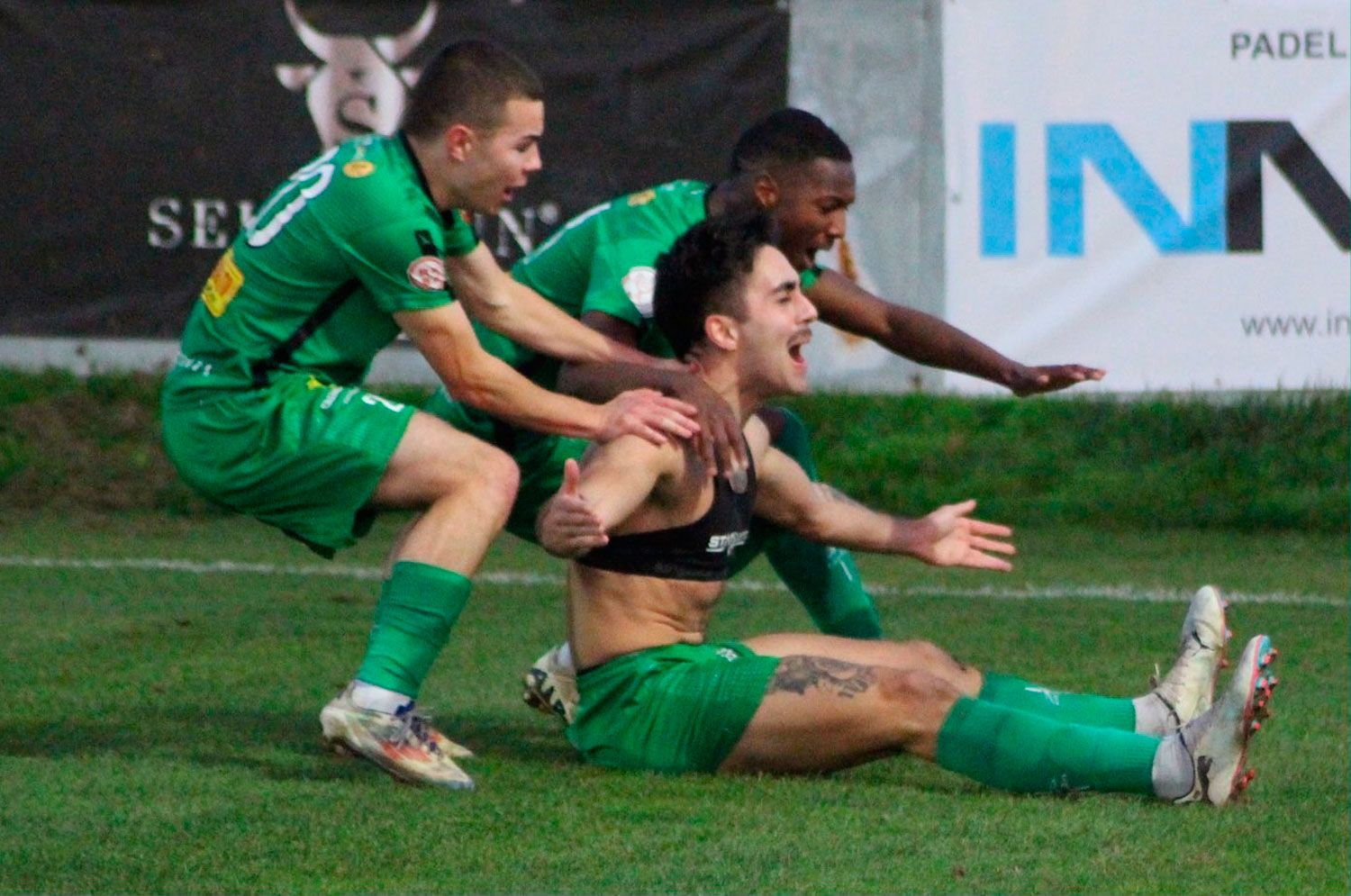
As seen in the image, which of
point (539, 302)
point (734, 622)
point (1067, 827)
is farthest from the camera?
point (734, 622)

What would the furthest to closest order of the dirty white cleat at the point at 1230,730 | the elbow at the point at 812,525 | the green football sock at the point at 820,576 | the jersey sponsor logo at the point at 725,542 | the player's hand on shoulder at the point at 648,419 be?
the green football sock at the point at 820,576 < the elbow at the point at 812,525 < the jersey sponsor logo at the point at 725,542 < the player's hand on shoulder at the point at 648,419 < the dirty white cleat at the point at 1230,730

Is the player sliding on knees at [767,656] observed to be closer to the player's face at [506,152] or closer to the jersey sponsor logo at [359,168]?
the player's face at [506,152]

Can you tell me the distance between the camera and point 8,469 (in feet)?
36.9

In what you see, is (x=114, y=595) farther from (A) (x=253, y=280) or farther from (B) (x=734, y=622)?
(A) (x=253, y=280)

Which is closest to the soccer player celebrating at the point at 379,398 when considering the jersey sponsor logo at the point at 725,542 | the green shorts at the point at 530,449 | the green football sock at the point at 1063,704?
the jersey sponsor logo at the point at 725,542

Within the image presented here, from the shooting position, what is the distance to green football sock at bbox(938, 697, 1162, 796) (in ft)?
15.3

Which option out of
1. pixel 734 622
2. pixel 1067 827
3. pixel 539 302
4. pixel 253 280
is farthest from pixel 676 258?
pixel 734 622

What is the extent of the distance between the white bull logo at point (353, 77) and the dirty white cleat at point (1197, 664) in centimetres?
665

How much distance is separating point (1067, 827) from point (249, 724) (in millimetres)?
2388

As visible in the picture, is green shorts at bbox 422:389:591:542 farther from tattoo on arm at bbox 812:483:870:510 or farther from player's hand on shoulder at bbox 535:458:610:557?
player's hand on shoulder at bbox 535:458:610:557

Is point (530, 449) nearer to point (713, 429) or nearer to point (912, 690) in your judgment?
point (713, 429)

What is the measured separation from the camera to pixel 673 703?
489cm

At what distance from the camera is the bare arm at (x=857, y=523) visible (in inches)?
211

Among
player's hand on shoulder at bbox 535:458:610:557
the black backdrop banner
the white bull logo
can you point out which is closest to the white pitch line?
the black backdrop banner
